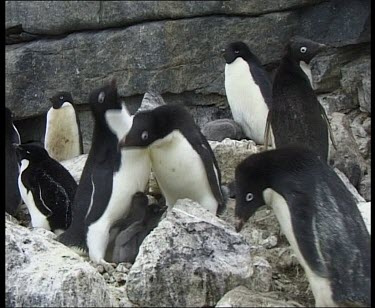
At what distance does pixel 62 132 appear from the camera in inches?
278

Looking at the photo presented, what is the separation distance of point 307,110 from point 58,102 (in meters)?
2.19

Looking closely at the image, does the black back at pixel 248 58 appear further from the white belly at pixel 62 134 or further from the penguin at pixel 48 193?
the penguin at pixel 48 193

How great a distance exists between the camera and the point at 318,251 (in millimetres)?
3650

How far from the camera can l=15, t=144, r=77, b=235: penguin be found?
5461 mm

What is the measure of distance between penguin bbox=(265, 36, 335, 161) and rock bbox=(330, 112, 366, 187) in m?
0.28

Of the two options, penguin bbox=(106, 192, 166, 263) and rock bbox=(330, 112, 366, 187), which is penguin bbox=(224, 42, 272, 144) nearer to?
rock bbox=(330, 112, 366, 187)

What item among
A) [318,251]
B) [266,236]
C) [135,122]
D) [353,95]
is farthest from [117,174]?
[353,95]

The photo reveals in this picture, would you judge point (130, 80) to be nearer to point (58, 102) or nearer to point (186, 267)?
point (58, 102)

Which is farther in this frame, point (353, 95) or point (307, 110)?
point (353, 95)

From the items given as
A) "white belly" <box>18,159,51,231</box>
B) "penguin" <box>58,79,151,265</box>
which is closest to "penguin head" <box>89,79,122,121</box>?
"penguin" <box>58,79,151,265</box>

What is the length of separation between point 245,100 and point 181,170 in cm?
229

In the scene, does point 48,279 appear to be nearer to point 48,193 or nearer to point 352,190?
point 48,193

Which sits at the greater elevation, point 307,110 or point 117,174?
point 307,110

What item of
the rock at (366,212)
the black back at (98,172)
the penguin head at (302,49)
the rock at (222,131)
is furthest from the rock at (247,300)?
the rock at (222,131)
